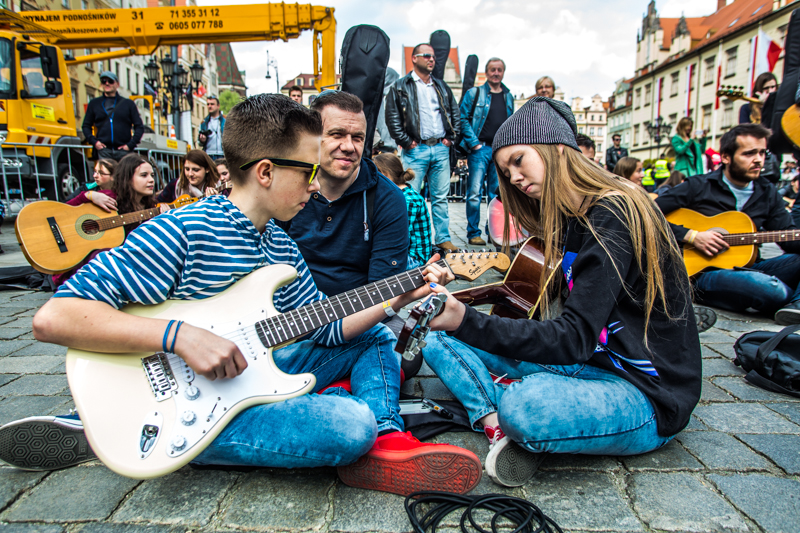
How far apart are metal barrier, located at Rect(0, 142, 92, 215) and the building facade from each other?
30453 millimetres

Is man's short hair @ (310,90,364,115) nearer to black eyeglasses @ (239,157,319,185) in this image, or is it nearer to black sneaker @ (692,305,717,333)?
black eyeglasses @ (239,157,319,185)

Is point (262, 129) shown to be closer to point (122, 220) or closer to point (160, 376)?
point (160, 376)

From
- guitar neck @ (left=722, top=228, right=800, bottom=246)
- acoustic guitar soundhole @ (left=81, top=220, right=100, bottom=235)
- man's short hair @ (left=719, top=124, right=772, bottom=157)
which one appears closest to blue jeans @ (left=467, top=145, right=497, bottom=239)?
man's short hair @ (left=719, top=124, right=772, bottom=157)

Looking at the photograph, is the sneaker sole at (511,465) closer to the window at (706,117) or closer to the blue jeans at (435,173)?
the blue jeans at (435,173)

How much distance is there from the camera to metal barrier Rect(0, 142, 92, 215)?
8047mm

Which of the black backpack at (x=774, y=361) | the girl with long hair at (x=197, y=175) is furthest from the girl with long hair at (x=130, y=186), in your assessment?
the black backpack at (x=774, y=361)

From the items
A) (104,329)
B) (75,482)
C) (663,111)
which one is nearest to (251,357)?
(104,329)

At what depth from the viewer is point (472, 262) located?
252 cm

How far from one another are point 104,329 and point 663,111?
56.2 m

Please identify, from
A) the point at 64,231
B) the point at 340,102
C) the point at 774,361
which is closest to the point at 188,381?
the point at 340,102

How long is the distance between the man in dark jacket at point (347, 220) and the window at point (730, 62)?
44.6m

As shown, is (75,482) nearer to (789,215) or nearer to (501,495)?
(501,495)

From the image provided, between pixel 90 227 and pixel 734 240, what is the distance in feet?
19.7

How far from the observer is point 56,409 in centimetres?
238
